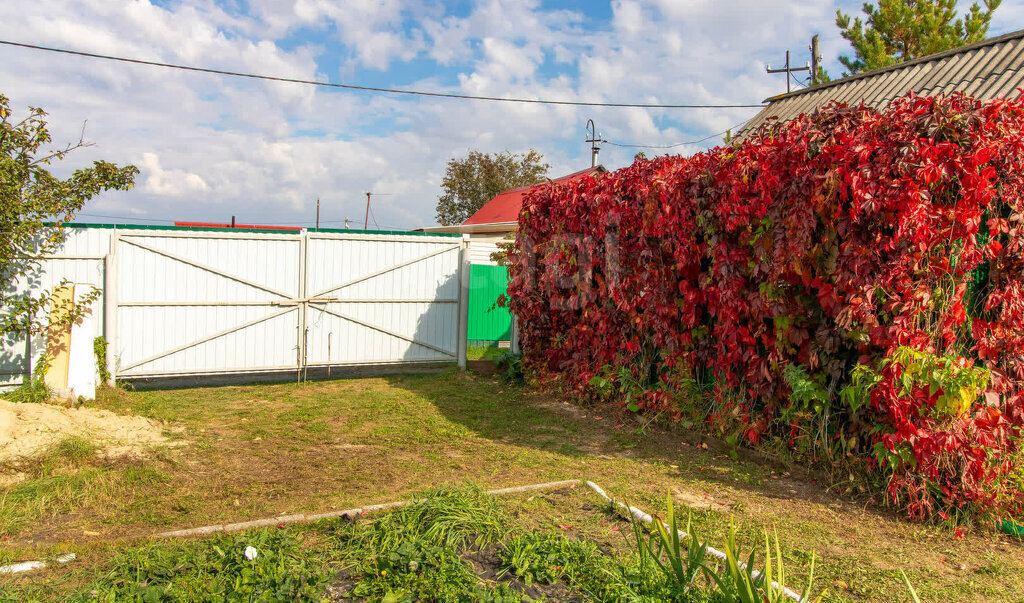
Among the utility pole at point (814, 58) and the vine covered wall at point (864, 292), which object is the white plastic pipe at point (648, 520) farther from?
the utility pole at point (814, 58)

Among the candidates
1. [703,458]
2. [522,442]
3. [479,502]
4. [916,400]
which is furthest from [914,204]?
[522,442]

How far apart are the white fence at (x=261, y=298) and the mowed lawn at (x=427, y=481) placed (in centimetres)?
91

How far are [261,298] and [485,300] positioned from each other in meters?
5.33

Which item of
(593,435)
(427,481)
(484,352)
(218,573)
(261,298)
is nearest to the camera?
(218,573)

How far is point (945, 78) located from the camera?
8.88m

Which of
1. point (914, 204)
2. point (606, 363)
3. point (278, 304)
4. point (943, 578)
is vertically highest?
point (914, 204)

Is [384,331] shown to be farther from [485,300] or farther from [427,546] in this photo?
[427,546]

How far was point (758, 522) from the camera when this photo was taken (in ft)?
14.1

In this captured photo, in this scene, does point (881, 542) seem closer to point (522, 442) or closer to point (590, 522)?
point (590, 522)

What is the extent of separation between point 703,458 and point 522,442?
1.68 meters

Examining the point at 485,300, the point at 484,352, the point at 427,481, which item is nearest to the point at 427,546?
the point at 427,481

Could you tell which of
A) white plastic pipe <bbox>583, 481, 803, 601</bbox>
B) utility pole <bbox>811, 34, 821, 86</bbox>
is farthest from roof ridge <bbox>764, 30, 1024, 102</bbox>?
utility pole <bbox>811, 34, 821, 86</bbox>

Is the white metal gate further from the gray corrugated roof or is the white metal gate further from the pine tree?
the pine tree

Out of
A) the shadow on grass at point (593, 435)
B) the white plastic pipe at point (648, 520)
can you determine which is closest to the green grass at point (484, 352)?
the shadow on grass at point (593, 435)
